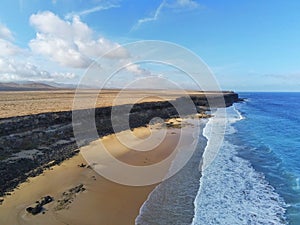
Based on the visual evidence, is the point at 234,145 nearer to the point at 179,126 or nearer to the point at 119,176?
the point at 179,126

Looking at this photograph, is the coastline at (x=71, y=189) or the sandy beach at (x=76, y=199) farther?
the coastline at (x=71, y=189)

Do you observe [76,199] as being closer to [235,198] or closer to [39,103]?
[235,198]

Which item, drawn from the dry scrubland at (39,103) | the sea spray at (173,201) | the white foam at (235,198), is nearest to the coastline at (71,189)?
the sea spray at (173,201)

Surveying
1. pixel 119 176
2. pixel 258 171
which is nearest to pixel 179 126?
pixel 258 171

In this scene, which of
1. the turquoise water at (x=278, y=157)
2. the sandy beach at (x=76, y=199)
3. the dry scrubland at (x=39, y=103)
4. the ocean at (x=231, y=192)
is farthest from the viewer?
the dry scrubland at (x=39, y=103)

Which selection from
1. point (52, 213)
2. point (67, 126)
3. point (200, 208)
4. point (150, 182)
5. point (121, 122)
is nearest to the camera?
point (52, 213)

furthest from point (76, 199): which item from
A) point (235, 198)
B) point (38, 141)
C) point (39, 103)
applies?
point (39, 103)

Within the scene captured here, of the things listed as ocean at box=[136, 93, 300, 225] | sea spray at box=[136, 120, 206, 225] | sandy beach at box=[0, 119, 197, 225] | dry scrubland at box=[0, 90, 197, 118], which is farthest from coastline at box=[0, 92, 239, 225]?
dry scrubland at box=[0, 90, 197, 118]

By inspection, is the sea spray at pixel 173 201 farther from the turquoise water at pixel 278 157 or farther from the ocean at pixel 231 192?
the turquoise water at pixel 278 157

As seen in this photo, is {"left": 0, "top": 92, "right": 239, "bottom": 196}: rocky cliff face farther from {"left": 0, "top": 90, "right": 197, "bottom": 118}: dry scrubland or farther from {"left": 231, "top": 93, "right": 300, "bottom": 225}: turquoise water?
{"left": 231, "top": 93, "right": 300, "bottom": 225}: turquoise water
